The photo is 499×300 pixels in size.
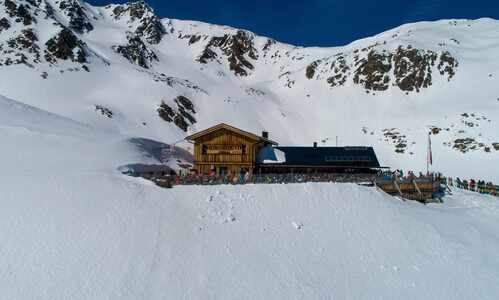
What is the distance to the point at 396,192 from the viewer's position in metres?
24.0

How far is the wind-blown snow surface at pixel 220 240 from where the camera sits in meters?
12.7

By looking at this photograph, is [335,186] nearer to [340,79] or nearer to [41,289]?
[41,289]

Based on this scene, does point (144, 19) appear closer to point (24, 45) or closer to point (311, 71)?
point (24, 45)

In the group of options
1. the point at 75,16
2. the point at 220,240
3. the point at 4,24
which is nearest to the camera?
the point at 220,240

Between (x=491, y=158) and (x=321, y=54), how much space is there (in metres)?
91.9

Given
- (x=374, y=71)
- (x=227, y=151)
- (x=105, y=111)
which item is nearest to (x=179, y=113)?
(x=105, y=111)

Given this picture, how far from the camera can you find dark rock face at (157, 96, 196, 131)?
61209mm

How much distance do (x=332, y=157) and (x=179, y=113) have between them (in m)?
43.3

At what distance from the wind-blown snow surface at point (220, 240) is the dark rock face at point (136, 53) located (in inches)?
3493

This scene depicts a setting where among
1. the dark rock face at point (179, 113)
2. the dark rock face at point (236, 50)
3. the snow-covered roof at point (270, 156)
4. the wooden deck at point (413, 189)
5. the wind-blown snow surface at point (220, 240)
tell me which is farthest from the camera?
the dark rock face at point (236, 50)

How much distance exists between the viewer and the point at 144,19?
481ft

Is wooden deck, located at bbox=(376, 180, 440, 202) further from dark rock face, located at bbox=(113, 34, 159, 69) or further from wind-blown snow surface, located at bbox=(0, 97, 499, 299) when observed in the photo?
dark rock face, located at bbox=(113, 34, 159, 69)

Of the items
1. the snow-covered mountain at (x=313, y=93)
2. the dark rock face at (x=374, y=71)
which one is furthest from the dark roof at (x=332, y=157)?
the dark rock face at (x=374, y=71)

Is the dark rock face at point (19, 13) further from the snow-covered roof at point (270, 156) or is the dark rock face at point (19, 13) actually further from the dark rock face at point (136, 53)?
the snow-covered roof at point (270, 156)
